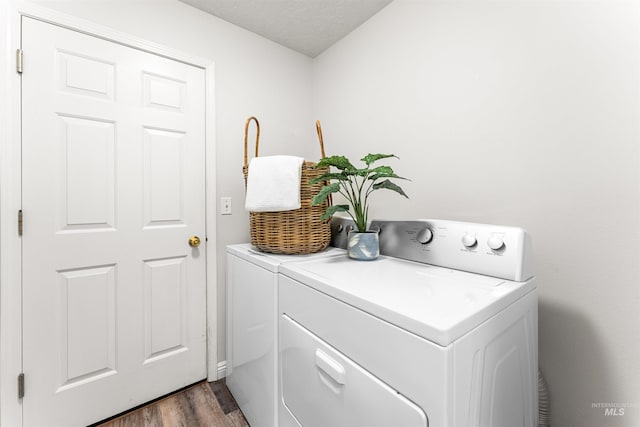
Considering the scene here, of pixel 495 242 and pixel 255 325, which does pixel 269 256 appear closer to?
pixel 255 325

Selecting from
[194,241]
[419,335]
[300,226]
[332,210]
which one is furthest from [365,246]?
[194,241]

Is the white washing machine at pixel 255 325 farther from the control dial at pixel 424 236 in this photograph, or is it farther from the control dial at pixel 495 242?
the control dial at pixel 495 242

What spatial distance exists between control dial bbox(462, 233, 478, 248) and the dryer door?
574 mm

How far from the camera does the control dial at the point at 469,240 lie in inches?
37.5

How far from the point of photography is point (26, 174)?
1212 millimetres

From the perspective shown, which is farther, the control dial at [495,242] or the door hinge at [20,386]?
the door hinge at [20,386]

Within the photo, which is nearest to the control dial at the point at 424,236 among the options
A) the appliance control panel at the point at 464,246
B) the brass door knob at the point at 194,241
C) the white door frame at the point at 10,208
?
the appliance control panel at the point at 464,246

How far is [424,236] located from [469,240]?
0.58 feet

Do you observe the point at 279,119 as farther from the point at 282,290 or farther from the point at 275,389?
the point at 275,389

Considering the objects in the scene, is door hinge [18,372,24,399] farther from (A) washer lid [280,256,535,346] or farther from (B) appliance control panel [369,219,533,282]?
(B) appliance control panel [369,219,533,282]

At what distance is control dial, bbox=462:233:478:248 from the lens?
0.95 metres

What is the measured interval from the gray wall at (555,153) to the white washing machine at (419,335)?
0.27 metres

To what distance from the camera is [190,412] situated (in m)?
1.46

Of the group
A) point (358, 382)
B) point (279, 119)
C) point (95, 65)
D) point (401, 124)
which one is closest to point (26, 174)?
point (95, 65)
